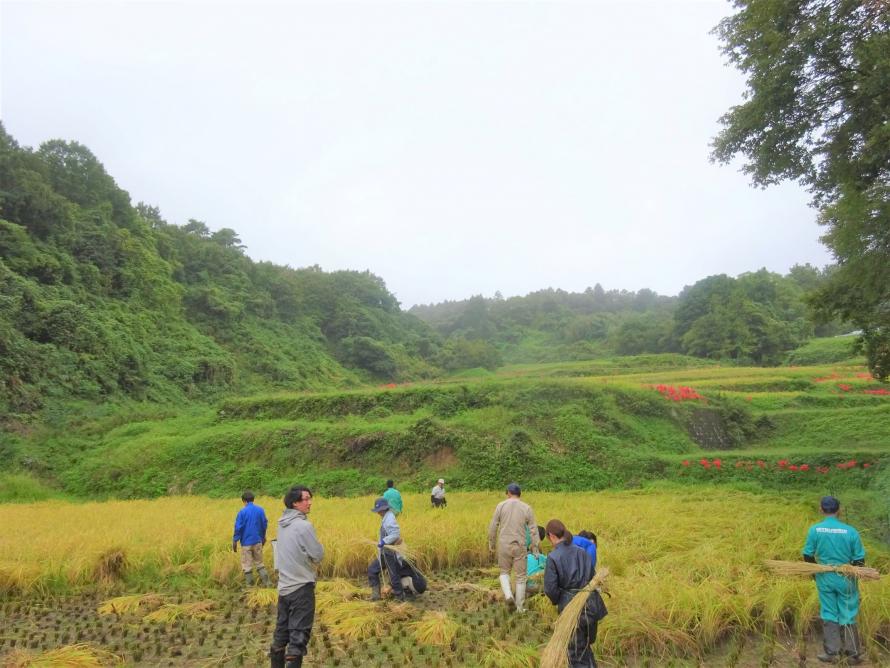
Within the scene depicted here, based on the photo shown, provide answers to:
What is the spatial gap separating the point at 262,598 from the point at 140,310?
32.6 meters

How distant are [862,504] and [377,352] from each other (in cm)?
4097

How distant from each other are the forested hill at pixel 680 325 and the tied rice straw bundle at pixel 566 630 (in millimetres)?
11284

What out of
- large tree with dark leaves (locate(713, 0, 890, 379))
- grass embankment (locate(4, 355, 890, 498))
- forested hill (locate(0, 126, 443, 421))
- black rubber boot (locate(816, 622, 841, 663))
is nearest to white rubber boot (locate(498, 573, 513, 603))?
black rubber boot (locate(816, 622, 841, 663))

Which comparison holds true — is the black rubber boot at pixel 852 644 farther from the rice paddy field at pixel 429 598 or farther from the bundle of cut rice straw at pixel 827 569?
the bundle of cut rice straw at pixel 827 569

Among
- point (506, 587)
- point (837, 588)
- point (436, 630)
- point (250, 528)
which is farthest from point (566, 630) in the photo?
point (250, 528)

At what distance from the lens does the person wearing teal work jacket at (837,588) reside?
17.0ft

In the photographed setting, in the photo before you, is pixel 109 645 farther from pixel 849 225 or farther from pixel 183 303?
pixel 183 303

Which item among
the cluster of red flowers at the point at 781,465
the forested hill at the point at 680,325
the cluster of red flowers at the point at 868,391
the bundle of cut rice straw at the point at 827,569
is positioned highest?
the forested hill at the point at 680,325

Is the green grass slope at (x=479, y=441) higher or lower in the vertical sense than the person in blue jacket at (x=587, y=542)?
lower

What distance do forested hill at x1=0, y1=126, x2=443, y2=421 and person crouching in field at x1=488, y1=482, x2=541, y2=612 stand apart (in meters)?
24.2

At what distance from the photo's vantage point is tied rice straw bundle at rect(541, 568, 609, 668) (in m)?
4.50

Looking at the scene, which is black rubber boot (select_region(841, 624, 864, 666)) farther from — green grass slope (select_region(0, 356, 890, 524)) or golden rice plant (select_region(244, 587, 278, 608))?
green grass slope (select_region(0, 356, 890, 524))

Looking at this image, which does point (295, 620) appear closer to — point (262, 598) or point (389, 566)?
point (389, 566)

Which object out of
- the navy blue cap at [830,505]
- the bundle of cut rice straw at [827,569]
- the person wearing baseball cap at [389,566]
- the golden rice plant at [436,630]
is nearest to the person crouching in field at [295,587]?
the golden rice plant at [436,630]
